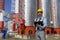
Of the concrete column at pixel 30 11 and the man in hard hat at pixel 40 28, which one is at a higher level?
the concrete column at pixel 30 11

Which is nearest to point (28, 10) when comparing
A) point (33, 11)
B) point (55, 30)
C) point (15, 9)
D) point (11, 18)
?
point (33, 11)

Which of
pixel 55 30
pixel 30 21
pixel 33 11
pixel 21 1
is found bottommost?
pixel 55 30

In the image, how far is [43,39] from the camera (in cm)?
269

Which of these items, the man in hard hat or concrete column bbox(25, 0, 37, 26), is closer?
the man in hard hat

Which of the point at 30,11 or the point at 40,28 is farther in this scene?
the point at 30,11

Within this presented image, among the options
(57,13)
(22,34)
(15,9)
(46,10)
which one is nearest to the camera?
(22,34)

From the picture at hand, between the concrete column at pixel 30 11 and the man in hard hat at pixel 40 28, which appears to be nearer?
the man in hard hat at pixel 40 28

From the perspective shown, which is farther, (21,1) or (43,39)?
(21,1)

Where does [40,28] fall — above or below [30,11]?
below

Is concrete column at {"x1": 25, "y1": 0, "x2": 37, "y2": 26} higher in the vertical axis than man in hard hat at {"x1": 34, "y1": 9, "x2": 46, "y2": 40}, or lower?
higher

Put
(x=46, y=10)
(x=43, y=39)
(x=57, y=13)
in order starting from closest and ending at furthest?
(x=43, y=39)
(x=46, y=10)
(x=57, y=13)

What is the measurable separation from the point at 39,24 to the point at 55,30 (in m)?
14.5

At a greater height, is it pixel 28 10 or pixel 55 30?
pixel 28 10

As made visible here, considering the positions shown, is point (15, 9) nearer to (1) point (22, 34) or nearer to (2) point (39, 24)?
(1) point (22, 34)
